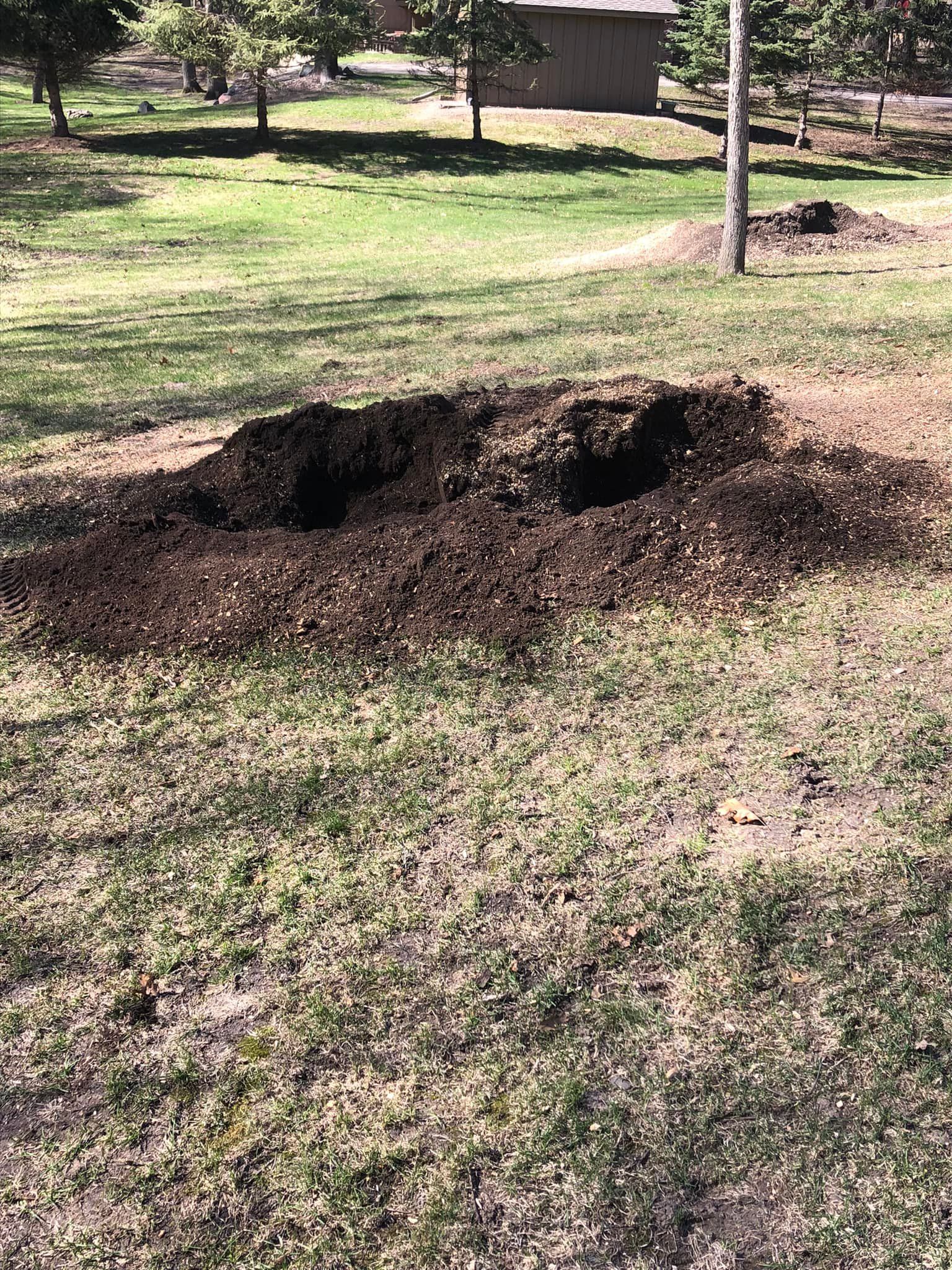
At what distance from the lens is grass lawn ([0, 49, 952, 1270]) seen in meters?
2.47

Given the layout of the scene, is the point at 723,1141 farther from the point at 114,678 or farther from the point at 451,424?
the point at 451,424

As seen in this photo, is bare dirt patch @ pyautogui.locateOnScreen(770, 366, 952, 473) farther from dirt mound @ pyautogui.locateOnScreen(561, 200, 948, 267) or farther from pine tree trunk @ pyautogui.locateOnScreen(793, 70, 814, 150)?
pine tree trunk @ pyautogui.locateOnScreen(793, 70, 814, 150)

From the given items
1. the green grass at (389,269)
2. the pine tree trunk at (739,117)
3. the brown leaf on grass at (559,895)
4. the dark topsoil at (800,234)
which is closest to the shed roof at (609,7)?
the green grass at (389,269)

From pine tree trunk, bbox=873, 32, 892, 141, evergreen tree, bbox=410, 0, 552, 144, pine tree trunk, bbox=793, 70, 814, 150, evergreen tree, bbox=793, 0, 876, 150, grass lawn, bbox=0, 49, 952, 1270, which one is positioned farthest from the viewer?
pine tree trunk, bbox=873, 32, 892, 141

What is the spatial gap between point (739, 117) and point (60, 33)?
60.8ft

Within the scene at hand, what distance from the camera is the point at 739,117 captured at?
11.2 metres

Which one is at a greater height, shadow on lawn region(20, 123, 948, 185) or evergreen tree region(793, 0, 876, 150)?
evergreen tree region(793, 0, 876, 150)

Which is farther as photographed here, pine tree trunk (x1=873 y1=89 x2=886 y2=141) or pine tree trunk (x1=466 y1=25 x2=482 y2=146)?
pine tree trunk (x1=873 y1=89 x2=886 y2=141)

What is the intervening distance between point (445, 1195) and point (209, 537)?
3.89 m

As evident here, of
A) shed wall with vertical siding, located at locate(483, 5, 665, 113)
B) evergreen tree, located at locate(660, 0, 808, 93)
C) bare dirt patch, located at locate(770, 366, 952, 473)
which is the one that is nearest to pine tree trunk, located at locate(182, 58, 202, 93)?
shed wall with vertical siding, located at locate(483, 5, 665, 113)

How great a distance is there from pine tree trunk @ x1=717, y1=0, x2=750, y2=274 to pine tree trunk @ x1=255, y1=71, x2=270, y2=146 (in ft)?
54.8

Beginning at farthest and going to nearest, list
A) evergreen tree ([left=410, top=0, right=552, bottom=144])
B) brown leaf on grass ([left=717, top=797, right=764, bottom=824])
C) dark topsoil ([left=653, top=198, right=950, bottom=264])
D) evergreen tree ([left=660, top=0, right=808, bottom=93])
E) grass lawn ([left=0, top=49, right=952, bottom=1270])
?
evergreen tree ([left=660, top=0, right=808, bottom=93]) → evergreen tree ([left=410, top=0, right=552, bottom=144]) → dark topsoil ([left=653, top=198, right=950, bottom=264]) → brown leaf on grass ([left=717, top=797, right=764, bottom=824]) → grass lawn ([left=0, top=49, right=952, bottom=1270])

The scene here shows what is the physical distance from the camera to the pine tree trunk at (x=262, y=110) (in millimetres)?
24281

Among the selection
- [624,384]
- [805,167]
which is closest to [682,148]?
[805,167]
